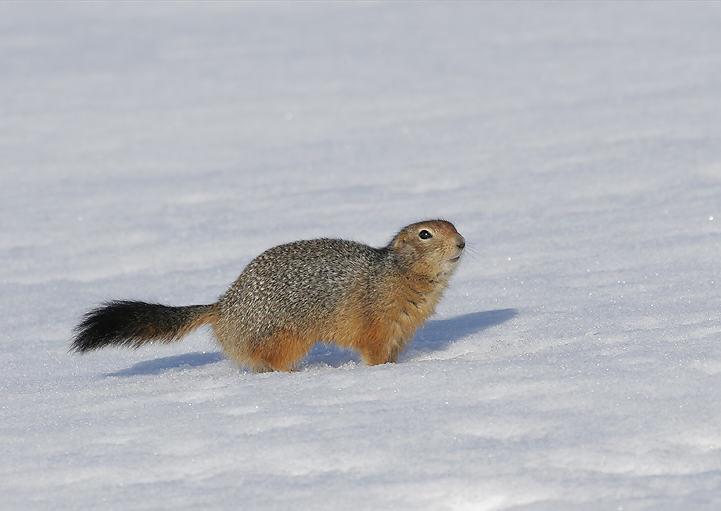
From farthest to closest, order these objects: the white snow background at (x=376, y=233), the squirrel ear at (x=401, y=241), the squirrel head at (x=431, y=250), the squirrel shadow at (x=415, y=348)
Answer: the squirrel shadow at (x=415, y=348), the squirrel ear at (x=401, y=241), the squirrel head at (x=431, y=250), the white snow background at (x=376, y=233)

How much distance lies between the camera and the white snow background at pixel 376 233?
3.80m

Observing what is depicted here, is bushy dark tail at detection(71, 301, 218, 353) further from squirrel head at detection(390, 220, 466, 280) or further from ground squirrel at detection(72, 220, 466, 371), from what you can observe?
squirrel head at detection(390, 220, 466, 280)

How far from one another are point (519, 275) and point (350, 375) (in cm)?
318

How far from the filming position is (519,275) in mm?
7664

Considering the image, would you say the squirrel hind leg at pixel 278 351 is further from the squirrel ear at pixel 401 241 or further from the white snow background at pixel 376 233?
the squirrel ear at pixel 401 241

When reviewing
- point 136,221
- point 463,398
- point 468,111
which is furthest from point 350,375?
point 468,111

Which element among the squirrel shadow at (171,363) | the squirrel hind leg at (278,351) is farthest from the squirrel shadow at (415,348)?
the squirrel hind leg at (278,351)

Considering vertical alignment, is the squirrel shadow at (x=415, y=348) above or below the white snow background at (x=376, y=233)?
below

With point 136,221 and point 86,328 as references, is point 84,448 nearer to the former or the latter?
point 86,328

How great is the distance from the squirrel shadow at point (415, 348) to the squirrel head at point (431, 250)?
54 centimetres

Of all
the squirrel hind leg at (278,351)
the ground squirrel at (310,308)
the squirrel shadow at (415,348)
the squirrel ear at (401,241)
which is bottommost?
the squirrel shadow at (415,348)

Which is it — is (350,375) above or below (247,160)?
→ below

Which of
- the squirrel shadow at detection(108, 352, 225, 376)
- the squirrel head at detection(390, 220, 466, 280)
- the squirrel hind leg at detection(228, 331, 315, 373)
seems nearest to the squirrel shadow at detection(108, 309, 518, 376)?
the squirrel shadow at detection(108, 352, 225, 376)

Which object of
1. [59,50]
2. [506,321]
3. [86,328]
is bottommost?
[506,321]
